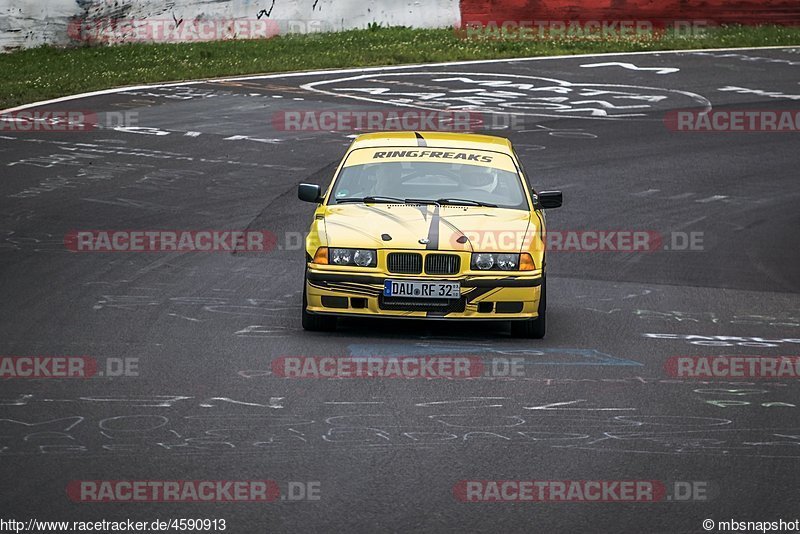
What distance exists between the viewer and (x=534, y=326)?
10.6m

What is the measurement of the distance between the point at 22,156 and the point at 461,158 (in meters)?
9.00

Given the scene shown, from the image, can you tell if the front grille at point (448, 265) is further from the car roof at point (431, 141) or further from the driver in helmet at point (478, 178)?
the car roof at point (431, 141)

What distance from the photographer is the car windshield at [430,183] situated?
1140 centimetres

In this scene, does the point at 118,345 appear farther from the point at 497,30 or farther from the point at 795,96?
the point at 497,30

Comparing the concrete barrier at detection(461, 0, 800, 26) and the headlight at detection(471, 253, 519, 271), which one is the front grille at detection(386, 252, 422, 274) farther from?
the concrete barrier at detection(461, 0, 800, 26)

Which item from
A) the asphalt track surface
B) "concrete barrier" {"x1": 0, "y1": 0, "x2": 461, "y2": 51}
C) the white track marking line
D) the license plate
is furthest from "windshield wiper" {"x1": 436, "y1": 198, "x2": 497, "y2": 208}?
"concrete barrier" {"x1": 0, "y1": 0, "x2": 461, "y2": 51}

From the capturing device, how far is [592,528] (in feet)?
20.8

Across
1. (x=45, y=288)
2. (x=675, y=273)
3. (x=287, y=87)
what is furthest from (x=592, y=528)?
(x=287, y=87)

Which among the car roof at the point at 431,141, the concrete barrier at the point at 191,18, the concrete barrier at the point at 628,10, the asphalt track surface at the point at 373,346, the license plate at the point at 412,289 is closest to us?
the asphalt track surface at the point at 373,346

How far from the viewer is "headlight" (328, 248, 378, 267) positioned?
34.3 ft

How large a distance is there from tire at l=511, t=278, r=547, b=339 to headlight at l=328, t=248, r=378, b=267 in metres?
1.20

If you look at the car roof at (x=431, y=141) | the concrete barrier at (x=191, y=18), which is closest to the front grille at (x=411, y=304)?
the car roof at (x=431, y=141)

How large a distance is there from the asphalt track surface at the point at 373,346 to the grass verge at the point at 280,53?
462 centimetres

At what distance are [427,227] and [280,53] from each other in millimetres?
18465
